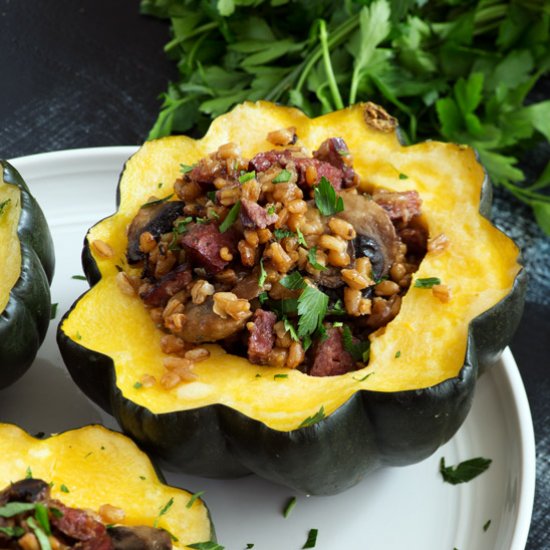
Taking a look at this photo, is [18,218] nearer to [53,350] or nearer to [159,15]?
[53,350]

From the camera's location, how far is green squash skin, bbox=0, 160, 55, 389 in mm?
2668

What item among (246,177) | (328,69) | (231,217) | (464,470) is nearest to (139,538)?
(231,217)

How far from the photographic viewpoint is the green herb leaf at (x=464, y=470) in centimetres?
294

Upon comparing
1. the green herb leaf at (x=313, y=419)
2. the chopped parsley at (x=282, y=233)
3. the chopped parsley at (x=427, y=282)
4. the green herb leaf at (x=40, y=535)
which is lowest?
the green herb leaf at (x=313, y=419)

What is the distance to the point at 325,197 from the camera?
2709 millimetres

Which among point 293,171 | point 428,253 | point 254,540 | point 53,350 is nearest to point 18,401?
point 53,350

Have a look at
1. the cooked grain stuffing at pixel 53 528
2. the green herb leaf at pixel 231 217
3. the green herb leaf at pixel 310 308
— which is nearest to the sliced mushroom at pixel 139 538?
the cooked grain stuffing at pixel 53 528

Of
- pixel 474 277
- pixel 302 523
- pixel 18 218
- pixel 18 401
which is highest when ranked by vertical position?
pixel 18 218

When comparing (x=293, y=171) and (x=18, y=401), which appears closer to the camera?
(x=293, y=171)

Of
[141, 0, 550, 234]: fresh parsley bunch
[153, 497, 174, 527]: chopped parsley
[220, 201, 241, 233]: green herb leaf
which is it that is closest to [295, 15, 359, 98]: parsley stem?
[141, 0, 550, 234]: fresh parsley bunch

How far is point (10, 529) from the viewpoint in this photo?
7.15 feet

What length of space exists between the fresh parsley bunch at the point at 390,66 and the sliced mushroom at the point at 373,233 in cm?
101

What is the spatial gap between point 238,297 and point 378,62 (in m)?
1.60

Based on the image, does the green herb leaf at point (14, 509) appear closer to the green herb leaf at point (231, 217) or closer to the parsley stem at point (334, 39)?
the green herb leaf at point (231, 217)
